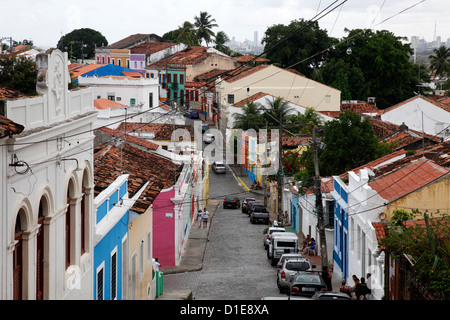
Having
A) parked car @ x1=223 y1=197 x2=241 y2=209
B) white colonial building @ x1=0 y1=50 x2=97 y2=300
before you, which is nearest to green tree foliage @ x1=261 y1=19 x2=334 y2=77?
parked car @ x1=223 y1=197 x2=241 y2=209

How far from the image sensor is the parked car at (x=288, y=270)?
82.9ft

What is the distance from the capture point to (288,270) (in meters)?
25.7

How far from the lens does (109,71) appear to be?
68750 mm

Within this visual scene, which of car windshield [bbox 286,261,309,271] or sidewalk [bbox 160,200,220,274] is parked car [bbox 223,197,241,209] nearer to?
sidewalk [bbox 160,200,220,274]

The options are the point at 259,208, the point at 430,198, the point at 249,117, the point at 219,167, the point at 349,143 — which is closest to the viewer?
the point at 430,198

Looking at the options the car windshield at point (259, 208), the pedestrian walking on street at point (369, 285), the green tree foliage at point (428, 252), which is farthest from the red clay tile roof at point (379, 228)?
the car windshield at point (259, 208)

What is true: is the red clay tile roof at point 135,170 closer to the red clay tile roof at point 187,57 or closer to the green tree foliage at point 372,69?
the green tree foliage at point 372,69

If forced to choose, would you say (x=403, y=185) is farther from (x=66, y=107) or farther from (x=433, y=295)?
(x=66, y=107)

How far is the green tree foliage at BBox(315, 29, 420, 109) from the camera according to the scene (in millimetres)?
82500

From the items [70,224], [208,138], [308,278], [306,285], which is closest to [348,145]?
[308,278]

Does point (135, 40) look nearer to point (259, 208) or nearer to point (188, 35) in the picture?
point (188, 35)

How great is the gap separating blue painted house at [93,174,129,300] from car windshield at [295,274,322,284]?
6974 mm

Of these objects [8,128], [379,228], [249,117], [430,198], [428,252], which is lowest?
[379,228]

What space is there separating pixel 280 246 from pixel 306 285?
764 cm
